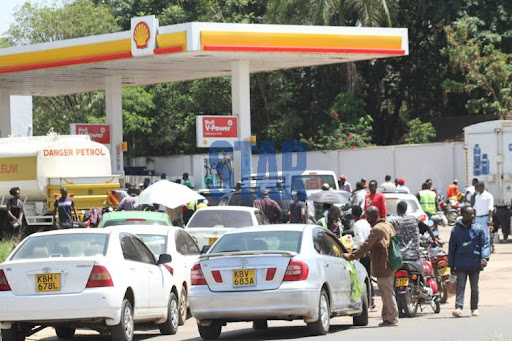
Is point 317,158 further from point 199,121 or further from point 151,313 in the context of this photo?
point 151,313

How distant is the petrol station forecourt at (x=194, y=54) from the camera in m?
33.7

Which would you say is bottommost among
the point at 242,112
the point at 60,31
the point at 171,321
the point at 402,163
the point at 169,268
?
the point at 171,321

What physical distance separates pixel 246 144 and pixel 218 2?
80.4 feet

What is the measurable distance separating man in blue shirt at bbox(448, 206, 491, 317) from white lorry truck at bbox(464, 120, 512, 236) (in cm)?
1490

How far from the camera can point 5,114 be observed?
4416 centimetres

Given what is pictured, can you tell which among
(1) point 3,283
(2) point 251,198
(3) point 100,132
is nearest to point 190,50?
(3) point 100,132

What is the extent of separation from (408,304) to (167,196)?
8.94m

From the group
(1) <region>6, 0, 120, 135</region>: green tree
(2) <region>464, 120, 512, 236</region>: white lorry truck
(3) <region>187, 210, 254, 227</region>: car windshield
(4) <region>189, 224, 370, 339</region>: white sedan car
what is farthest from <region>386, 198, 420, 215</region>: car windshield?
(1) <region>6, 0, 120, 135</region>: green tree

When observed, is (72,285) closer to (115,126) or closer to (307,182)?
(307,182)

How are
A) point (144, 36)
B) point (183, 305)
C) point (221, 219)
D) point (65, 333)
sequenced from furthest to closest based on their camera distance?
point (144, 36) → point (221, 219) → point (183, 305) → point (65, 333)

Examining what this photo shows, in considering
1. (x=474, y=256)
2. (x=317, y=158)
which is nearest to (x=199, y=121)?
(x=317, y=158)

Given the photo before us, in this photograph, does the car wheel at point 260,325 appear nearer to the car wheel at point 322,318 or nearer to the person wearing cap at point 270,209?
the car wheel at point 322,318

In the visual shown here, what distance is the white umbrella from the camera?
83.9 ft

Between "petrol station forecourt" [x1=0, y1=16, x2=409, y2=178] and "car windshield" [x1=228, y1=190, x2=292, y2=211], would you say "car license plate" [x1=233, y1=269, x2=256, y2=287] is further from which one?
"petrol station forecourt" [x1=0, y1=16, x2=409, y2=178]
